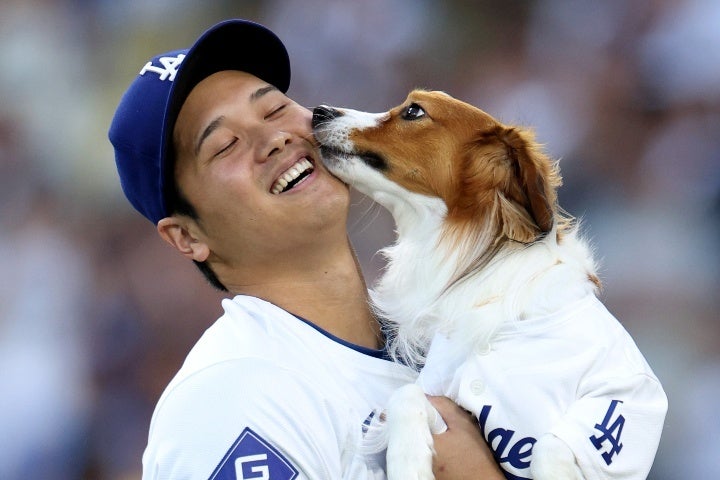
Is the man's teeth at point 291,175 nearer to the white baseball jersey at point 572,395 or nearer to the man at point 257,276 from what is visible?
the man at point 257,276

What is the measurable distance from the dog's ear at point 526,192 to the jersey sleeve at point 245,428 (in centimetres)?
75

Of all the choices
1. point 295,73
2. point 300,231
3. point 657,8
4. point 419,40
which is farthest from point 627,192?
point 300,231

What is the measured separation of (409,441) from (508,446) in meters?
0.25

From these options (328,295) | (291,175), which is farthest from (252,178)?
(328,295)

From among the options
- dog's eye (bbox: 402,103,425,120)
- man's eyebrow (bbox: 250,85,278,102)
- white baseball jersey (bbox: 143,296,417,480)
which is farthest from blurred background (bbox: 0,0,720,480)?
white baseball jersey (bbox: 143,296,417,480)

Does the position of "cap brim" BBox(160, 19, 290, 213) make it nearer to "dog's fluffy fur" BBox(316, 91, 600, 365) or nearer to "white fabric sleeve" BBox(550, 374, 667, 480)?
"dog's fluffy fur" BBox(316, 91, 600, 365)

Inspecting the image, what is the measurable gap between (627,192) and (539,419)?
2636mm

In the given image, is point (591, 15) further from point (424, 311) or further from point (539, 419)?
point (539, 419)

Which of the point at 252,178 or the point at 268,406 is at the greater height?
the point at 252,178

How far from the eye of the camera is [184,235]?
2.58 m

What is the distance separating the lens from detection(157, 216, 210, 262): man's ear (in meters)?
2.54

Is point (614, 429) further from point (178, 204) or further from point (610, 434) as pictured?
point (178, 204)

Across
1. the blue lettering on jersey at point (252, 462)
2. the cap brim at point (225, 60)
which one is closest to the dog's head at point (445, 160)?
the cap brim at point (225, 60)

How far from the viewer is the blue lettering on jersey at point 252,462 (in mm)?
1931
